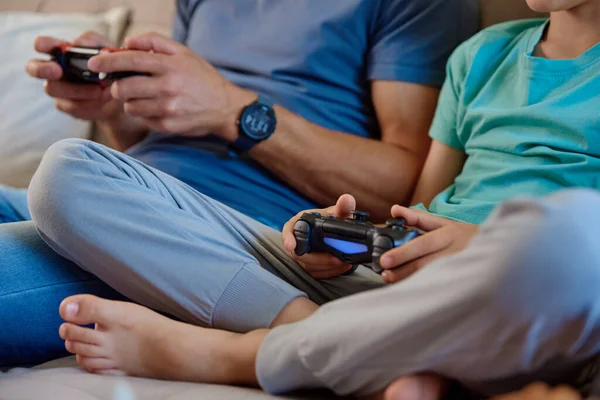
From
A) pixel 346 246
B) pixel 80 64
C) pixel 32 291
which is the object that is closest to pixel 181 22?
pixel 80 64

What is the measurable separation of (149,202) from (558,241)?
47cm

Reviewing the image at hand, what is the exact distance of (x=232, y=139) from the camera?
109 cm

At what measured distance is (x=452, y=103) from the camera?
102cm

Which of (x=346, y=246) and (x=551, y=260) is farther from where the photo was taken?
(x=346, y=246)

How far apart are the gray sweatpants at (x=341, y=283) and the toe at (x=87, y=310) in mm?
39

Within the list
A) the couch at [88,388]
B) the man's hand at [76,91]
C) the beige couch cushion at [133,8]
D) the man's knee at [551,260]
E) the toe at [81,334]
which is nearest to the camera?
the man's knee at [551,260]

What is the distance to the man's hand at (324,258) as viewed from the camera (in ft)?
2.58

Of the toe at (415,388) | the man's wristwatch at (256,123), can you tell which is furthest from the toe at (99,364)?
the man's wristwatch at (256,123)

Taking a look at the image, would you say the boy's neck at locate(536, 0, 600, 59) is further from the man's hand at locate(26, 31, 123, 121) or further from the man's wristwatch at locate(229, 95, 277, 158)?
the man's hand at locate(26, 31, 123, 121)

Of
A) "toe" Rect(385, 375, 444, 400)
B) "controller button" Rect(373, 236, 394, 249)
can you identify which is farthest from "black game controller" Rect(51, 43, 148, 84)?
"toe" Rect(385, 375, 444, 400)

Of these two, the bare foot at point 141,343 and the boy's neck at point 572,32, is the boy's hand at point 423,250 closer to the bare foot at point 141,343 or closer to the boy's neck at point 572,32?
the bare foot at point 141,343

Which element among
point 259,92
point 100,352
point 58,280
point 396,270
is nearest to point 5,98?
point 259,92

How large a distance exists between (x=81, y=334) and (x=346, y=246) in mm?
304

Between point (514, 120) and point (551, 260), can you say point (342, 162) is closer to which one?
point (514, 120)
